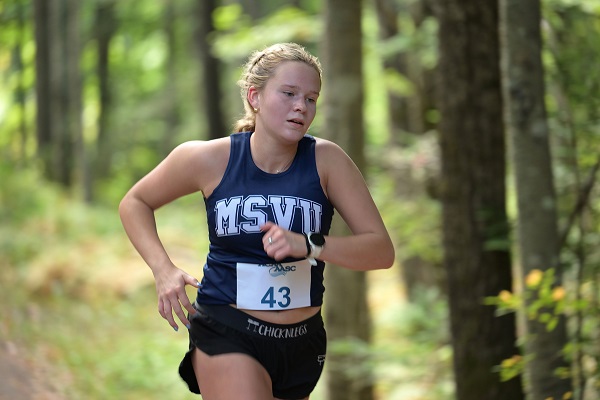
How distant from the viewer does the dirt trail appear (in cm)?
627

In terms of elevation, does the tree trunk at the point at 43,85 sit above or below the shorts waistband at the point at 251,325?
above

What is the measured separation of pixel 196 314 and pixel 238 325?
0.22 m

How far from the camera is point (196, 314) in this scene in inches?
136

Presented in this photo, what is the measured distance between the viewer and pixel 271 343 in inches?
131

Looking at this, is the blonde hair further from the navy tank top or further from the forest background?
the forest background

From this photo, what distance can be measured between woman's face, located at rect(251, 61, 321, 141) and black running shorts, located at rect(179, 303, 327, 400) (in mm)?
707

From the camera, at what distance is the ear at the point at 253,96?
340 centimetres

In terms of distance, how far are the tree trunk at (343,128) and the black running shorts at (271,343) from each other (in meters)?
5.38

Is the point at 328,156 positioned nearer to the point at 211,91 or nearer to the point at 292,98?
the point at 292,98

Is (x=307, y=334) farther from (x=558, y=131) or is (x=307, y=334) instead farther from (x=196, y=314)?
(x=558, y=131)

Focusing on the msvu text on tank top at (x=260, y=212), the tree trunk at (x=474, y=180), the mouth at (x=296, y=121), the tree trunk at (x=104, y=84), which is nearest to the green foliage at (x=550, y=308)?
the tree trunk at (x=474, y=180)

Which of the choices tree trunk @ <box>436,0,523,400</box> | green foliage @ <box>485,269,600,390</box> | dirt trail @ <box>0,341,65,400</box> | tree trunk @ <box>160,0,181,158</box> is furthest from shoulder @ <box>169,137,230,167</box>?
tree trunk @ <box>160,0,181,158</box>

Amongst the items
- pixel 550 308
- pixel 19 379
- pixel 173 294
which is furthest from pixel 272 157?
pixel 19 379

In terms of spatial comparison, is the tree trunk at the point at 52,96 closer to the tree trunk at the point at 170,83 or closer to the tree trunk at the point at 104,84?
the tree trunk at the point at 104,84
